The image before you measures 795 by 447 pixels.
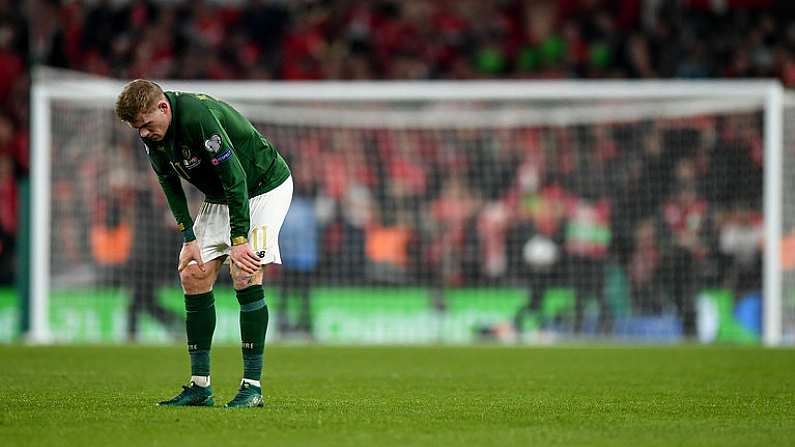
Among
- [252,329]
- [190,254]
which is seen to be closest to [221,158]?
[190,254]

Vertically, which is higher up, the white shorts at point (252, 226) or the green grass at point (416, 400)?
the white shorts at point (252, 226)

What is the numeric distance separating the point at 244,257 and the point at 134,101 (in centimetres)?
98

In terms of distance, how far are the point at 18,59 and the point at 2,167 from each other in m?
4.05

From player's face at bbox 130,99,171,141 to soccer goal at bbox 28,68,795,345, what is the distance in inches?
341

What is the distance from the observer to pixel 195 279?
737cm

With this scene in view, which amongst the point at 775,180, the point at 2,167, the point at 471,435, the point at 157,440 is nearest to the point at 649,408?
the point at 471,435

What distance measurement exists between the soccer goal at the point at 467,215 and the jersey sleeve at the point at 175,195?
8109 millimetres

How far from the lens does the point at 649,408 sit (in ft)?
24.5

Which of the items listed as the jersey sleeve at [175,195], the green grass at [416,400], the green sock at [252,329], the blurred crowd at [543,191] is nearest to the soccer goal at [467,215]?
the blurred crowd at [543,191]

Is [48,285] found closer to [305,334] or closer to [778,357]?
[305,334]

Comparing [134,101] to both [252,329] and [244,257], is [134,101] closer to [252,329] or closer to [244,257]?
[244,257]

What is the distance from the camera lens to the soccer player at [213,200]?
691 centimetres

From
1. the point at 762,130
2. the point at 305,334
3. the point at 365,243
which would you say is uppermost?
the point at 762,130

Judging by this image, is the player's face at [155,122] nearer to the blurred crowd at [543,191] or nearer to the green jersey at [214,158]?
the green jersey at [214,158]
